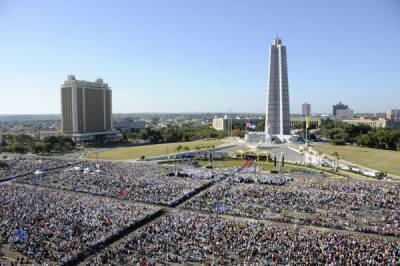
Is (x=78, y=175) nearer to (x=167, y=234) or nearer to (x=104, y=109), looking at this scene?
(x=167, y=234)

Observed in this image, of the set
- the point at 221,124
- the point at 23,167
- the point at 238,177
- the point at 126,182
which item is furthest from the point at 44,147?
the point at 221,124

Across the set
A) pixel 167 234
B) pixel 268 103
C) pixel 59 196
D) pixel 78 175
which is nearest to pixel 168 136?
pixel 268 103

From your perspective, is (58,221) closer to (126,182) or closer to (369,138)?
(126,182)

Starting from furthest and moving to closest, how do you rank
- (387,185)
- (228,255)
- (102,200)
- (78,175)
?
(78,175) → (387,185) → (102,200) → (228,255)

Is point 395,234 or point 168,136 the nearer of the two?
point 395,234

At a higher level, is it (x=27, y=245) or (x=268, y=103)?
(x=268, y=103)

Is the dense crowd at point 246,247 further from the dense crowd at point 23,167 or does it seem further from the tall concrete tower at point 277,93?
the tall concrete tower at point 277,93

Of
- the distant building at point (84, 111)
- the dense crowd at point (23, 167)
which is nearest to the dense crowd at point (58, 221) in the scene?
the dense crowd at point (23, 167)

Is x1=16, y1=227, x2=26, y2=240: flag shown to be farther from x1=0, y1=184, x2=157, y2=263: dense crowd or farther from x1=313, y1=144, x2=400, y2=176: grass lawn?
x1=313, y1=144, x2=400, y2=176: grass lawn
